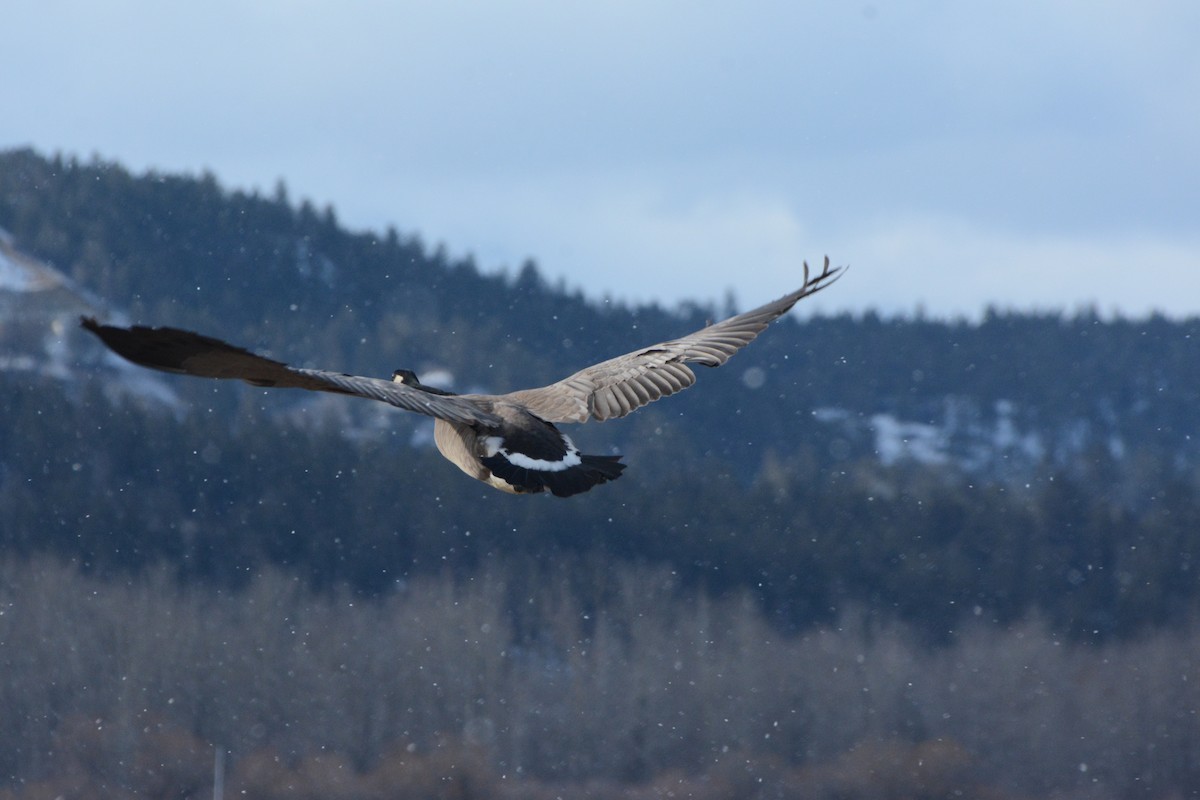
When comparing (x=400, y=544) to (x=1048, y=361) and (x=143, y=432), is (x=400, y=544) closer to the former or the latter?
(x=143, y=432)

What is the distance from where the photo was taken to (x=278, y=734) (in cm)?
5547

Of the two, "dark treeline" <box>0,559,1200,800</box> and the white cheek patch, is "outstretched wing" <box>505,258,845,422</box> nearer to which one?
the white cheek patch

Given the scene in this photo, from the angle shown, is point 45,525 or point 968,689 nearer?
point 968,689

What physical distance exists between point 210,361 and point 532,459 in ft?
7.51

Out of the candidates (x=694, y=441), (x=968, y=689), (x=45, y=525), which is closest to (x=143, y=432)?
(x=45, y=525)

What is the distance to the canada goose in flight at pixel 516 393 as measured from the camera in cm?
716

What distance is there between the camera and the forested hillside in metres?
64.1

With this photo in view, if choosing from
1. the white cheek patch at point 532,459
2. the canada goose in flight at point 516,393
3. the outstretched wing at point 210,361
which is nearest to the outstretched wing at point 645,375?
the canada goose in flight at point 516,393

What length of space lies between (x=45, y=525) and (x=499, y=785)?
2419 centimetres

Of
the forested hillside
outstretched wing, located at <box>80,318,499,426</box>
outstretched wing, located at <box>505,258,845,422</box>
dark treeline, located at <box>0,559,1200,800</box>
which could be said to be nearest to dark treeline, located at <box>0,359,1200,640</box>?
the forested hillside

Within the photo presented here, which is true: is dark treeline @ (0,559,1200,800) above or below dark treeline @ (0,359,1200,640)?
below

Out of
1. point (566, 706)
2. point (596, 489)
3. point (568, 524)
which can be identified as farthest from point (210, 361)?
point (568, 524)

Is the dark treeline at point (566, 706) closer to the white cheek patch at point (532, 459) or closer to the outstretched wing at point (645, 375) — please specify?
the outstretched wing at point (645, 375)

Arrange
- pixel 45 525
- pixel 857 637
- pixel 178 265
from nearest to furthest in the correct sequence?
pixel 857 637 < pixel 45 525 < pixel 178 265
